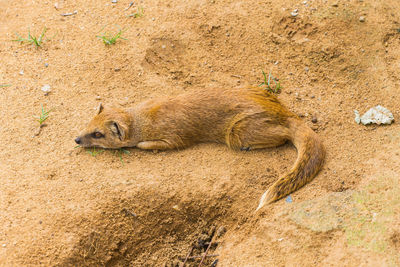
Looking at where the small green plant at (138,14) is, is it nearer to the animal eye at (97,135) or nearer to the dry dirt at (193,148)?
the dry dirt at (193,148)

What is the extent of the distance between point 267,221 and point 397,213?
3.36 ft

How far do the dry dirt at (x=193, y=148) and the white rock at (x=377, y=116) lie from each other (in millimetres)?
88

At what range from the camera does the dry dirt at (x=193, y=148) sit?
346 centimetres

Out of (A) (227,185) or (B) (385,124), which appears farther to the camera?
(B) (385,124)

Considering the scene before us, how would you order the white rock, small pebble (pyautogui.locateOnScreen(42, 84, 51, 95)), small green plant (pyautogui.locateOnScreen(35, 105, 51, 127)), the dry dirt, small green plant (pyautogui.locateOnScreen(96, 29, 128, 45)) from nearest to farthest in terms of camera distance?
the dry dirt < the white rock < small green plant (pyautogui.locateOnScreen(35, 105, 51, 127)) < small pebble (pyautogui.locateOnScreen(42, 84, 51, 95)) < small green plant (pyautogui.locateOnScreen(96, 29, 128, 45))

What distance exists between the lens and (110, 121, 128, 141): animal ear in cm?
430

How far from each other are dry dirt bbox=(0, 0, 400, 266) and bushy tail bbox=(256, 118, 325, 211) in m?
0.10

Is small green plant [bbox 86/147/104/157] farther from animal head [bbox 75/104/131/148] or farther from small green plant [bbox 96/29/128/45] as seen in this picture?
small green plant [bbox 96/29/128/45]

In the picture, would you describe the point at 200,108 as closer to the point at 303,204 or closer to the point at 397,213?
the point at 303,204

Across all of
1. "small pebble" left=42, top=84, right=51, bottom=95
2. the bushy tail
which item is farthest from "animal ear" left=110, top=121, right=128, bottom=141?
the bushy tail

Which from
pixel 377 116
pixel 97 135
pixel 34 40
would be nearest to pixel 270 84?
pixel 377 116

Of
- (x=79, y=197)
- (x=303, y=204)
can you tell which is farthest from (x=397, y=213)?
(x=79, y=197)

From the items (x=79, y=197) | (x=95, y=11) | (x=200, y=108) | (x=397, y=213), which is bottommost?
(x=79, y=197)

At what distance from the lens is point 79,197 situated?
384 cm
